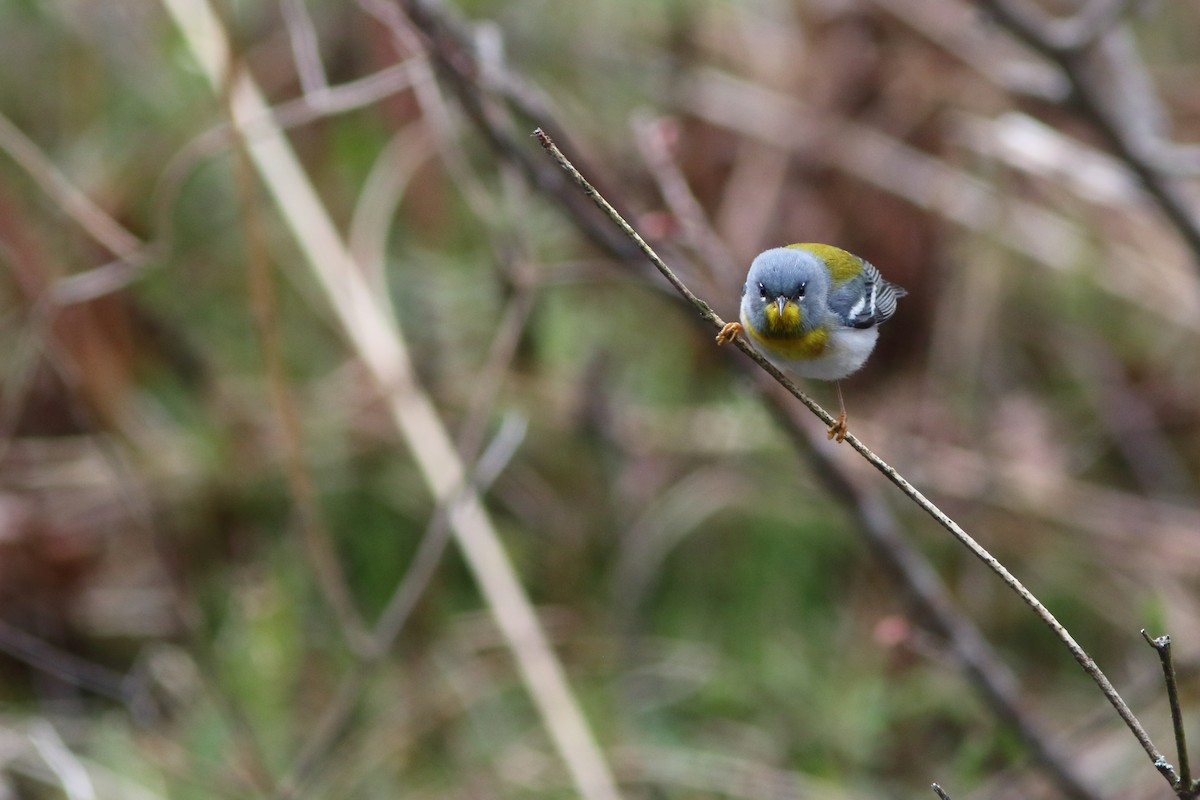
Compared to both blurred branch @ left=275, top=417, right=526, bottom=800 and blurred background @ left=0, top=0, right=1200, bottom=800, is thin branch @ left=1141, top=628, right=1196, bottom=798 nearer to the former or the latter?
blurred background @ left=0, top=0, right=1200, bottom=800

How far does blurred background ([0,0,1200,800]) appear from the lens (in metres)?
2.82

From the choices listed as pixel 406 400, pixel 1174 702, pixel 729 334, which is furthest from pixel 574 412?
pixel 1174 702

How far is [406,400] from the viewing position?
3.44 metres

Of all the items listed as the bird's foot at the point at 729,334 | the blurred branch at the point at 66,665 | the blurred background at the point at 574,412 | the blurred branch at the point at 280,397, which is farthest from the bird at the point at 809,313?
the blurred branch at the point at 66,665

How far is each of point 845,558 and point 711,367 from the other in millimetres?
823

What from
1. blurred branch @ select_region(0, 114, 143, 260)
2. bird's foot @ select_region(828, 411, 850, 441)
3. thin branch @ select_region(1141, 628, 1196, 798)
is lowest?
thin branch @ select_region(1141, 628, 1196, 798)

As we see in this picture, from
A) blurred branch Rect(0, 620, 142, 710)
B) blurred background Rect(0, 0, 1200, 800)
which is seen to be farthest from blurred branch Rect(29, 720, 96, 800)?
blurred branch Rect(0, 620, 142, 710)

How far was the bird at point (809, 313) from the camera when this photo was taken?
4.87ft

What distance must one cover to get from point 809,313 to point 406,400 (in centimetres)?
211

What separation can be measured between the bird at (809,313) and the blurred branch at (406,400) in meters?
1.69

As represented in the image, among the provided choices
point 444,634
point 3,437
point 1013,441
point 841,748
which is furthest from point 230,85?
point 1013,441

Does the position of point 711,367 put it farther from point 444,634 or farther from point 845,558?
point 444,634

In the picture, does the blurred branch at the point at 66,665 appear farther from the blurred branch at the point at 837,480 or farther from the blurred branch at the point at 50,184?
the blurred branch at the point at 837,480

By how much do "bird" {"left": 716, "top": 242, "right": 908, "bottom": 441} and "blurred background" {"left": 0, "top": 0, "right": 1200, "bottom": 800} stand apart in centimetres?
83
